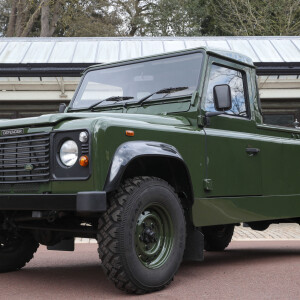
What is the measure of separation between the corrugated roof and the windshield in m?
9.67

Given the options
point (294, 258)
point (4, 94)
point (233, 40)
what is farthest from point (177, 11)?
point (294, 258)

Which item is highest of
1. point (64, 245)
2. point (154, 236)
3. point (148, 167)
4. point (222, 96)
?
point (222, 96)

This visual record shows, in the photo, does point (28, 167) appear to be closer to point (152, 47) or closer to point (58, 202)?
point (58, 202)

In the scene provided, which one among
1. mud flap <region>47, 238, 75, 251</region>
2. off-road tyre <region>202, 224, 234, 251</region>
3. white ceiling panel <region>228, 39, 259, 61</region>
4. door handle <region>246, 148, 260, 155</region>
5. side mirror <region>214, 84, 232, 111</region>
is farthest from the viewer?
white ceiling panel <region>228, 39, 259, 61</region>

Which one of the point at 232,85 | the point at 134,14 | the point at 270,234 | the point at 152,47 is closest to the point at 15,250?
the point at 232,85

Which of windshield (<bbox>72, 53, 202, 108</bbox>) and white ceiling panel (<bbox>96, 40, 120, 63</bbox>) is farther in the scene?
white ceiling panel (<bbox>96, 40, 120, 63</bbox>)

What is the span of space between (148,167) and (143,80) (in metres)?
1.34

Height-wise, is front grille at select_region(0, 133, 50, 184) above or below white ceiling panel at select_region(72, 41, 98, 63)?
below

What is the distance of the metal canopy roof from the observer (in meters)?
15.4

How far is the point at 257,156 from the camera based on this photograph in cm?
606

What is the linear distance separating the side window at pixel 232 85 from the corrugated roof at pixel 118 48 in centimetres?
1015

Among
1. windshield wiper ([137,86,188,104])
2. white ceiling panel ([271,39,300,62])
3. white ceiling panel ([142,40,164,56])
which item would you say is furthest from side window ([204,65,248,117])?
white ceiling panel ([142,40,164,56])

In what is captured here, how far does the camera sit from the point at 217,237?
305 inches

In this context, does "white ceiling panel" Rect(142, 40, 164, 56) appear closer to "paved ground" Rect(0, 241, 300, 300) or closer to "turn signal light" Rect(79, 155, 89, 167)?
"paved ground" Rect(0, 241, 300, 300)
